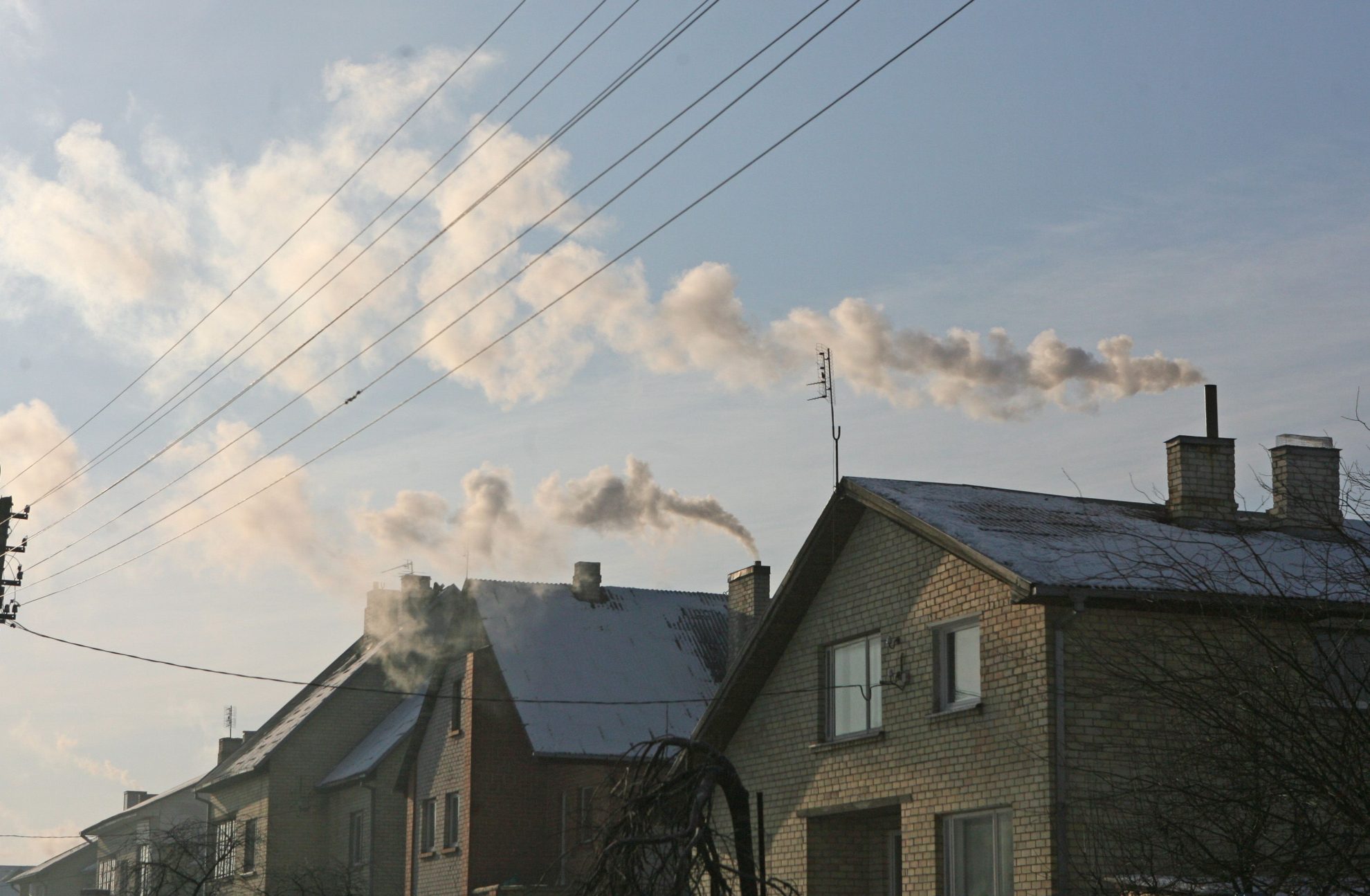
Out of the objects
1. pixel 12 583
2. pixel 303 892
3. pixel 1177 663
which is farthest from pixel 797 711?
pixel 12 583

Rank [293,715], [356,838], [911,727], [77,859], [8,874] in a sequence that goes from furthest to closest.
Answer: [8,874] < [77,859] < [293,715] < [356,838] < [911,727]

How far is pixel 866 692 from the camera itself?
69.9 feet

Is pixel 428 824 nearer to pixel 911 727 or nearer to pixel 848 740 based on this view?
pixel 848 740

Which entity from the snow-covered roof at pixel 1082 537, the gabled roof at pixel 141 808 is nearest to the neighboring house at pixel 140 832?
the gabled roof at pixel 141 808

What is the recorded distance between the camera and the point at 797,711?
2266cm

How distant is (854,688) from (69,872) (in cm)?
6095

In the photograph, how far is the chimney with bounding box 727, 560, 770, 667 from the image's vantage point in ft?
107

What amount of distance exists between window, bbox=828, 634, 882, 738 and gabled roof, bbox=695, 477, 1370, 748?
3.43 feet

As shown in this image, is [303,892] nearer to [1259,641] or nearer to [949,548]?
[949,548]

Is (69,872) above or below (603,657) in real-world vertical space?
below

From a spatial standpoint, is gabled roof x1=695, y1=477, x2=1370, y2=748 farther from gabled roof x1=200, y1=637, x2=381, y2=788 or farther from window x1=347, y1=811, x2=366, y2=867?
gabled roof x1=200, y1=637, x2=381, y2=788

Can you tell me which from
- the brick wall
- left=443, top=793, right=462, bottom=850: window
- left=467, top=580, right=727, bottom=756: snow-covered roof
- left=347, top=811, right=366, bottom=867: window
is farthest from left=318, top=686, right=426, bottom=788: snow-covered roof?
the brick wall

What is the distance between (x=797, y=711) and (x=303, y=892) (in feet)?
45.9

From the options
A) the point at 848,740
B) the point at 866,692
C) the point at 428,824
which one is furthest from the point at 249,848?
the point at 866,692
